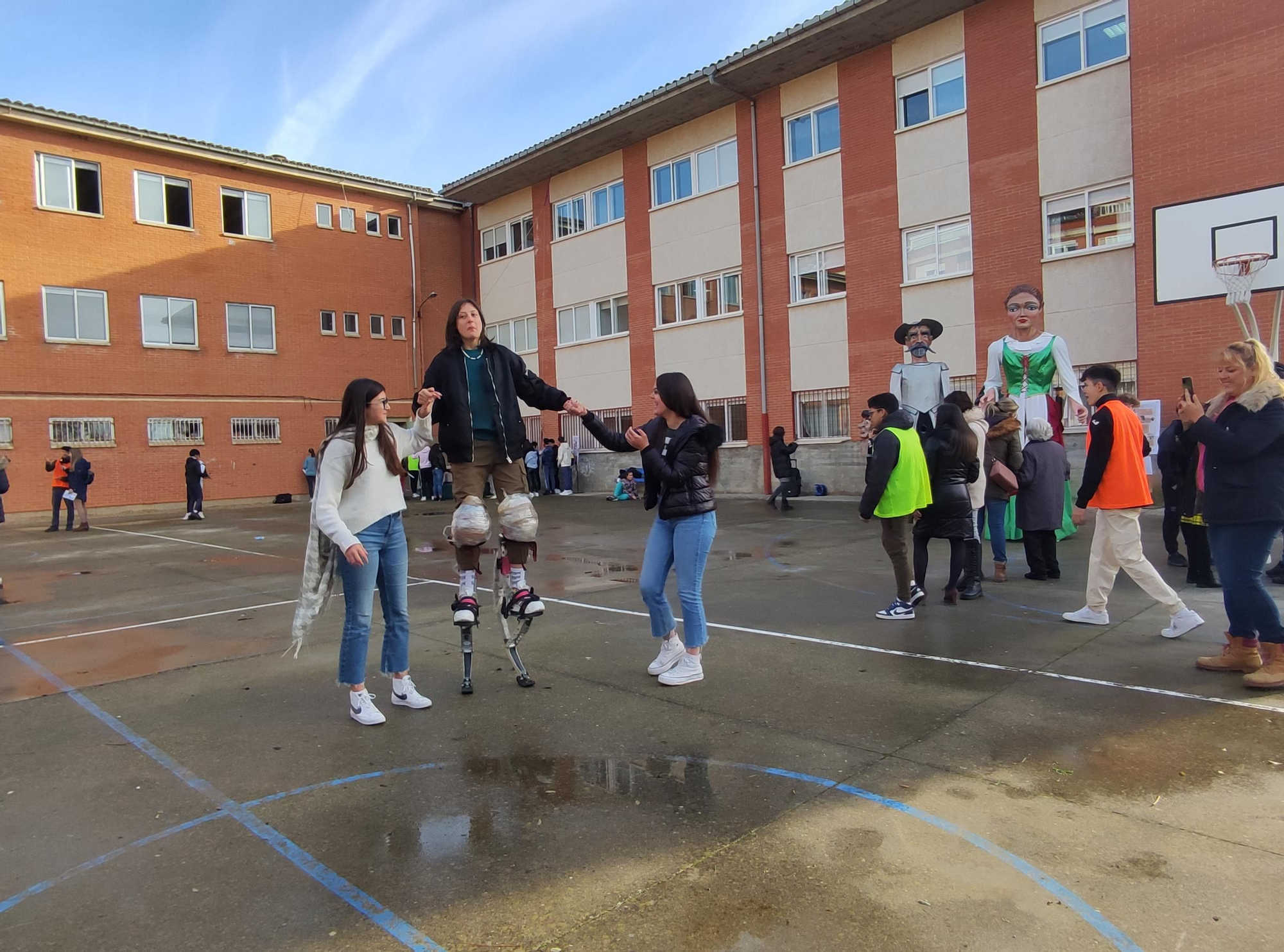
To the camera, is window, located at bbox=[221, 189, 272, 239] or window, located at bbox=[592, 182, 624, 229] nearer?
Answer: window, located at bbox=[592, 182, 624, 229]

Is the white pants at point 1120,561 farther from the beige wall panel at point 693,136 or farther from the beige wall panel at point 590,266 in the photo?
the beige wall panel at point 590,266

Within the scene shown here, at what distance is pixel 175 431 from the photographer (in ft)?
84.9

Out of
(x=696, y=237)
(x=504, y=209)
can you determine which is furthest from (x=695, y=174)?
(x=504, y=209)

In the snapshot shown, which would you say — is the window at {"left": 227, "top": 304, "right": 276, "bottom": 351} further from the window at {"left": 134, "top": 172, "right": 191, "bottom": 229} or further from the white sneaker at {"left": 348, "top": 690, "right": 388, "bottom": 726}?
the white sneaker at {"left": 348, "top": 690, "right": 388, "bottom": 726}

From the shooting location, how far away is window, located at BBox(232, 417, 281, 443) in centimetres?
2703

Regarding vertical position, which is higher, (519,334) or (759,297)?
(519,334)

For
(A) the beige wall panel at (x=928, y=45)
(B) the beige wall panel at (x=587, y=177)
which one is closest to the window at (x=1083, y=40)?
(A) the beige wall panel at (x=928, y=45)

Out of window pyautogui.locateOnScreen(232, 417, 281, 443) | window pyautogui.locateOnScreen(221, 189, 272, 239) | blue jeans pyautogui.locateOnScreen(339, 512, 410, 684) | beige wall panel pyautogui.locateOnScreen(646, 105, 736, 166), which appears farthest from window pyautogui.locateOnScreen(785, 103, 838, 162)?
blue jeans pyautogui.locateOnScreen(339, 512, 410, 684)

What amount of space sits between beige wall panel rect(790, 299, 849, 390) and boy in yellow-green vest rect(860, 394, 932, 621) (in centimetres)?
1378

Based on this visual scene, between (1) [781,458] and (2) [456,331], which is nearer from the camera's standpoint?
(2) [456,331]

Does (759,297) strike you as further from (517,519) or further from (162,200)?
(162,200)

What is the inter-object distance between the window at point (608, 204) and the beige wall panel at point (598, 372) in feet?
12.2

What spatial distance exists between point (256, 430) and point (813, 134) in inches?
754

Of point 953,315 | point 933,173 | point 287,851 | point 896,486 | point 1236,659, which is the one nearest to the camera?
point 287,851
